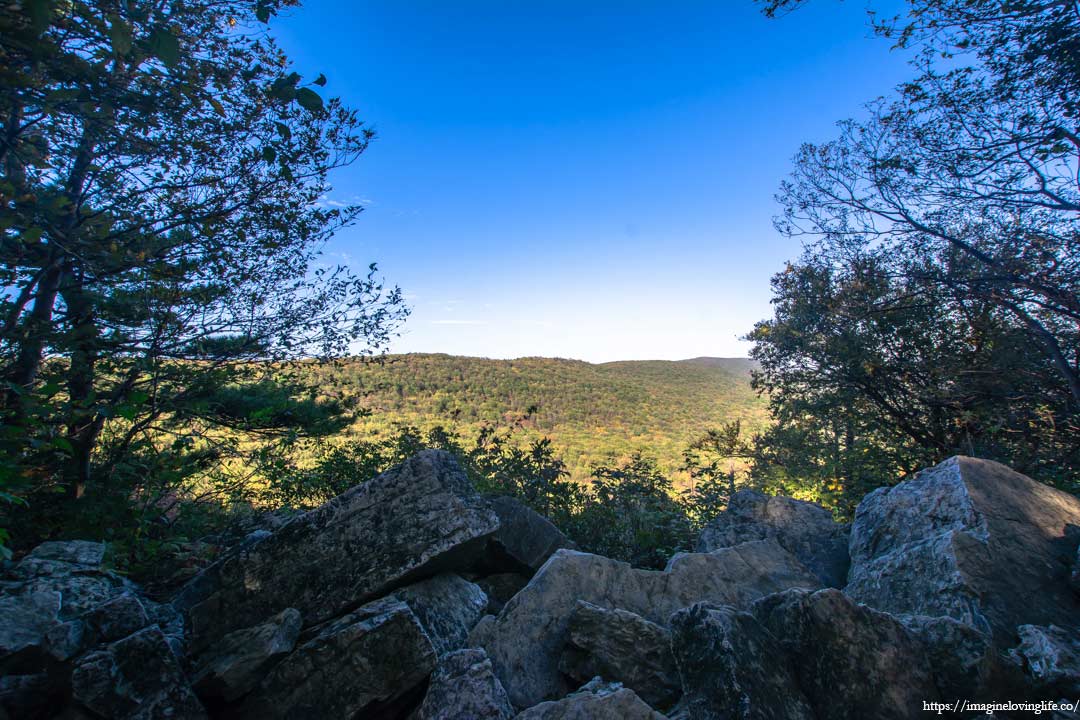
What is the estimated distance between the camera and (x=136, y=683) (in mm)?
2510

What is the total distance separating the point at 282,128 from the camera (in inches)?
106

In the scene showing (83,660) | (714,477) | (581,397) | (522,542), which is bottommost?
(714,477)

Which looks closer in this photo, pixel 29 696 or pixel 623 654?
pixel 29 696

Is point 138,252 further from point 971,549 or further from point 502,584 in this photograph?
point 971,549

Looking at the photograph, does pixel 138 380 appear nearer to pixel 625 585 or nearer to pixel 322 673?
pixel 322 673

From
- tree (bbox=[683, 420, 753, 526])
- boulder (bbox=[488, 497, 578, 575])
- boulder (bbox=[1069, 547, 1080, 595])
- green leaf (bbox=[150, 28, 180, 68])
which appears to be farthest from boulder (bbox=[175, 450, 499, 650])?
tree (bbox=[683, 420, 753, 526])

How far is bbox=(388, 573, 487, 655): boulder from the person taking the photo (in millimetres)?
3352

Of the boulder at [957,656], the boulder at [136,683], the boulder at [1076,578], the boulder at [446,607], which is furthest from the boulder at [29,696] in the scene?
the boulder at [1076,578]

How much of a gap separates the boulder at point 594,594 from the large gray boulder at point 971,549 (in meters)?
0.74

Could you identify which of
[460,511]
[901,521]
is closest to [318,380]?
[460,511]

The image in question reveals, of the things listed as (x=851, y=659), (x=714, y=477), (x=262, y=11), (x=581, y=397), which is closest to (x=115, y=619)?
(x=262, y=11)

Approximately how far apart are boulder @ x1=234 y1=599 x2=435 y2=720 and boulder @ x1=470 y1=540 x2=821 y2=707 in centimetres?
62

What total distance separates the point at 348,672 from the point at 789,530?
14.8 ft

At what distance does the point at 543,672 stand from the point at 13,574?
3771 mm
